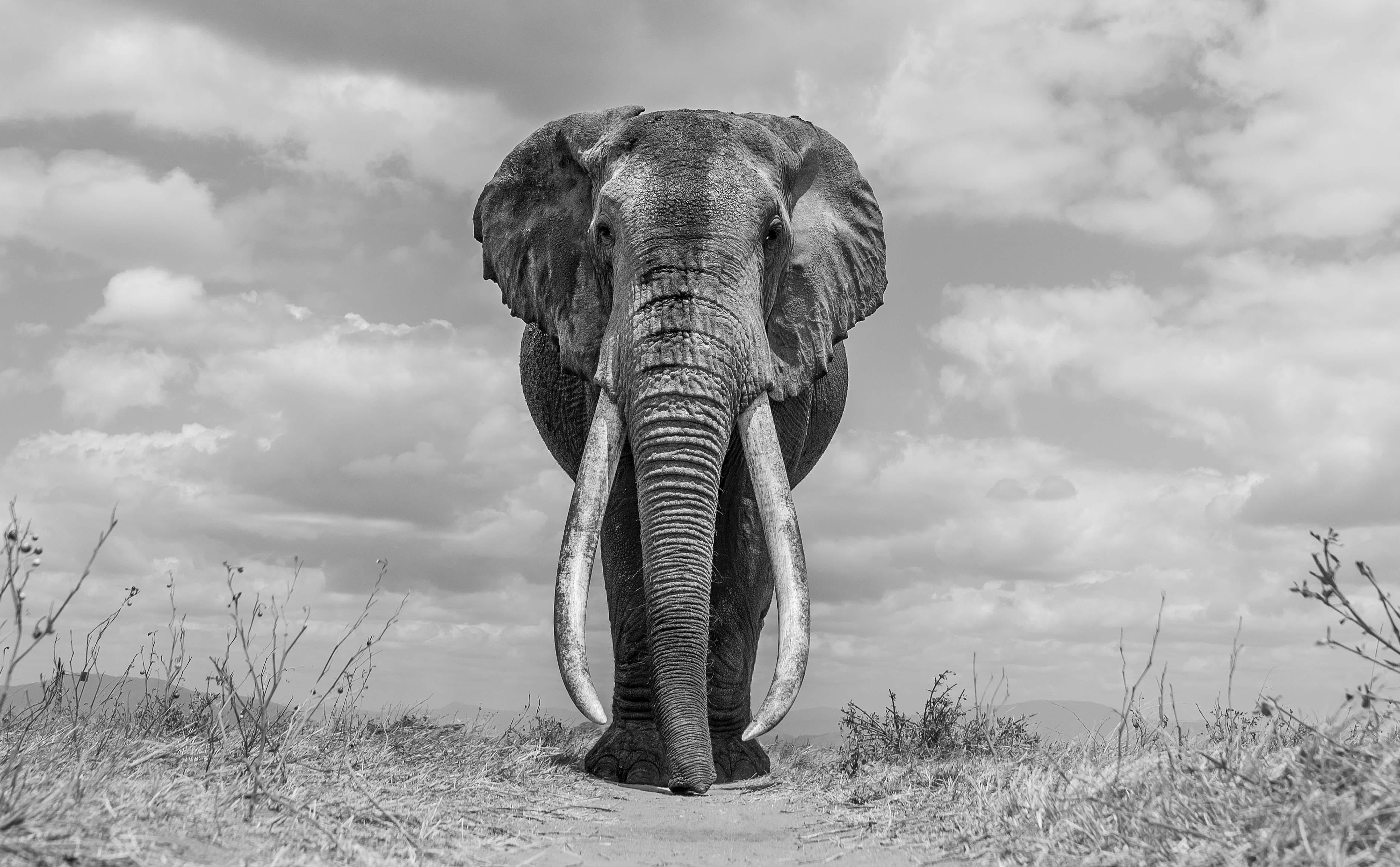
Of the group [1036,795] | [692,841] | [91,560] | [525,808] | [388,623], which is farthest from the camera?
[388,623]

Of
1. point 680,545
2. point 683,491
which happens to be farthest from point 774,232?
point 680,545

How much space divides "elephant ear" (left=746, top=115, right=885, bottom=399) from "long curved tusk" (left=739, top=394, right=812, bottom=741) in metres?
0.59

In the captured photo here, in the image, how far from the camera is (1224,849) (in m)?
4.74

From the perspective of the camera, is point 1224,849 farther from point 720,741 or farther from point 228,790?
point 720,741

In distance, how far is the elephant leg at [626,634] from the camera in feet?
35.2

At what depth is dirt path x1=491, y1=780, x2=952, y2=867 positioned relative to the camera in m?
6.46

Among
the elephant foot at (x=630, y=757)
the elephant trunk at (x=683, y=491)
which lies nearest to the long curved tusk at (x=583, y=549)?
the elephant trunk at (x=683, y=491)

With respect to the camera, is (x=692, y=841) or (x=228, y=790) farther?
(x=692, y=841)

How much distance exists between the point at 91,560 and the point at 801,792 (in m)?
5.50

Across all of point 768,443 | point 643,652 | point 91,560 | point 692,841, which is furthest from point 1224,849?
point 643,652

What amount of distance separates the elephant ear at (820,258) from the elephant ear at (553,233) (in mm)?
1597

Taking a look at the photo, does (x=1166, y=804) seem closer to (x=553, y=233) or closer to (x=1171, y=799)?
(x=1171, y=799)

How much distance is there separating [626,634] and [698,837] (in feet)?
13.8

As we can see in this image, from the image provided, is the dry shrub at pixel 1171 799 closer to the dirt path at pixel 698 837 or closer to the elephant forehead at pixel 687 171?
the dirt path at pixel 698 837
